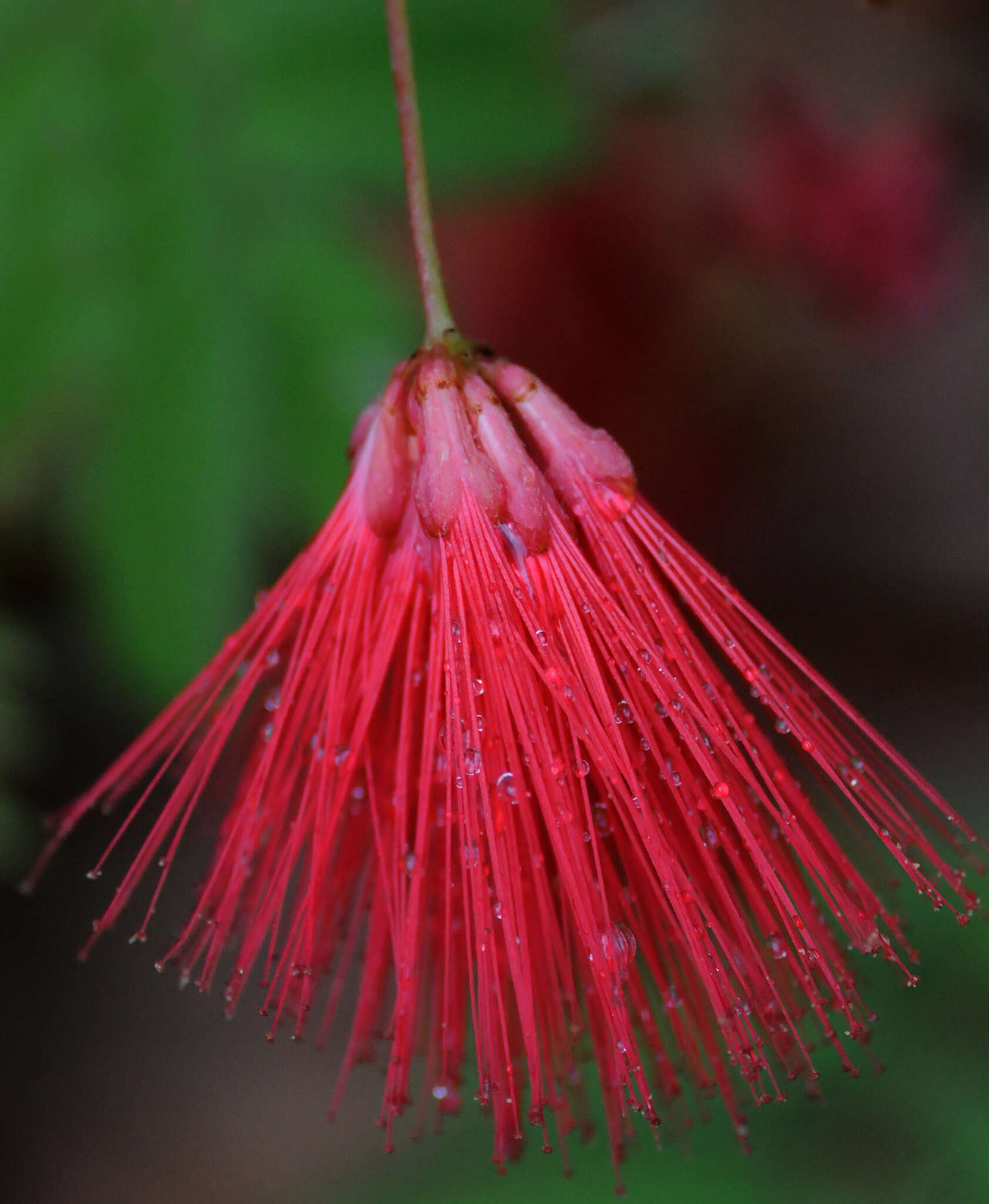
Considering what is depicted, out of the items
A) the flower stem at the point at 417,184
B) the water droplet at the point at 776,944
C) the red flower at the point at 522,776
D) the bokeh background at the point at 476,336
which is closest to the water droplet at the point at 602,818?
the red flower at the point at 522,776

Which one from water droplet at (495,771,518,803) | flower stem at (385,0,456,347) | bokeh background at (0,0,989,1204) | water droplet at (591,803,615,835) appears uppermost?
bokeh background at (0,0,989,1204)

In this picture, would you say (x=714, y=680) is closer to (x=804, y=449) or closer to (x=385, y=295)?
(x=385, y=295)

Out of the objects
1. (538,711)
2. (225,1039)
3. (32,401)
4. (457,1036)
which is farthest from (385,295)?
(225,1039)

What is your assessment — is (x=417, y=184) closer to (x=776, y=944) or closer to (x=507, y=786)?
(x=507, y=786)

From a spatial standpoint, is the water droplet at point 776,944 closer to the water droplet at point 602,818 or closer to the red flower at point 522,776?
the red flower at point 522,776

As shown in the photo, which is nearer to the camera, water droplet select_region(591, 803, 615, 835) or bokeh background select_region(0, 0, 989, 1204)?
water droplet select_region(591, 803, 615, 835)

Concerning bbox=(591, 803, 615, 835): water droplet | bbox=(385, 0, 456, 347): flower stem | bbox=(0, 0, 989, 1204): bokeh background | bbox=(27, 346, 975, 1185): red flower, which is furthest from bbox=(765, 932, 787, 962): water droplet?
bbox=(0, 0, 989, 1204): bokeh background

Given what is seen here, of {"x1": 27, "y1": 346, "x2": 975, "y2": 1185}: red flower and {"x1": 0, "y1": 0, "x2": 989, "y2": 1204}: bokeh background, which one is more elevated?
{"x1": 0, "y1": 0, "x2": 989, "y2": 1204}: bokeh background

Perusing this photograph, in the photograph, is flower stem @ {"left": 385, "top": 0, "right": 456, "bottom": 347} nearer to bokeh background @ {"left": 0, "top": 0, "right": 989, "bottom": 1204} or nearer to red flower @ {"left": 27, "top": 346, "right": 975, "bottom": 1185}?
red flower @ {"left": 27, "top": 346, "right": 975, "bottom": 1185}
